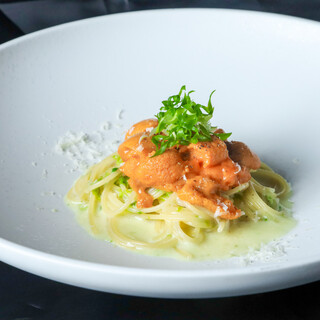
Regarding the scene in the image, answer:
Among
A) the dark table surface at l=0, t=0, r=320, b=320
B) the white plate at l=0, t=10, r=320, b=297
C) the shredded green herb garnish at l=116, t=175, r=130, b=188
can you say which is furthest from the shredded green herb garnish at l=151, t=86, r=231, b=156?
the dark table surface at l=0, t=0, r=320, b=320

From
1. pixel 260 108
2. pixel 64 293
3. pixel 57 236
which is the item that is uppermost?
pixel 260 108

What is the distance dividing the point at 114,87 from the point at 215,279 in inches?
101

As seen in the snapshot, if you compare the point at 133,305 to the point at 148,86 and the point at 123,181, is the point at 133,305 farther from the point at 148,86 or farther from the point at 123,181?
the point at 148,86

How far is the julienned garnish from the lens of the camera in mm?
3454

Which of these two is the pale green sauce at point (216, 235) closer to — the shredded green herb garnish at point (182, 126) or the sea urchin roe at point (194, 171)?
the sea urchin roe at point (194, 171)

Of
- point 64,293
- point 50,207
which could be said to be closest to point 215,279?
point 64,293

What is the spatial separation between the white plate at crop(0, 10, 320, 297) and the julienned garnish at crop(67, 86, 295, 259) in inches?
8.3

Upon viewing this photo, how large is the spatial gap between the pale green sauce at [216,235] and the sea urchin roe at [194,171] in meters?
0.13

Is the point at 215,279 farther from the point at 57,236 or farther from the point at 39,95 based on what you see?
the point at 39,95

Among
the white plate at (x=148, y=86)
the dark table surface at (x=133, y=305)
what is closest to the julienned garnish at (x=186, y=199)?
the white plate at (x=148, y=86)

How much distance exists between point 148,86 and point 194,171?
1439 mm

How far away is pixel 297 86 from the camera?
461 centimetres

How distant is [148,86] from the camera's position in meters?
4.79

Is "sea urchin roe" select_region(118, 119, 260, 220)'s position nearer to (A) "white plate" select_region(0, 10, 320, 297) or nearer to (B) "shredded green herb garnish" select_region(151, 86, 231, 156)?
(B) "shredded green herb garnish" select_region(151, 86, 231, 156)
